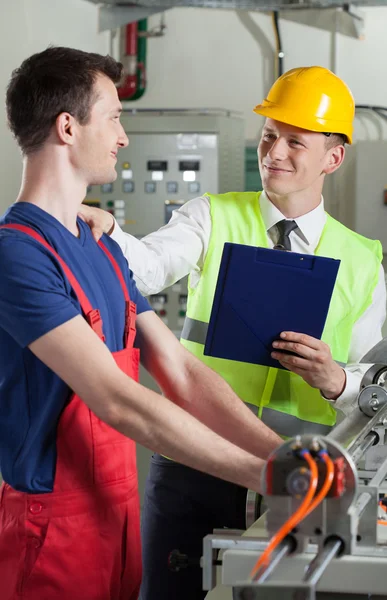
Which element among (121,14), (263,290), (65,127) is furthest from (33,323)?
(121,14)

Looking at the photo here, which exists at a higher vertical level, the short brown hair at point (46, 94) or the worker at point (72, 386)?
the short brown hair at point (46, 94)

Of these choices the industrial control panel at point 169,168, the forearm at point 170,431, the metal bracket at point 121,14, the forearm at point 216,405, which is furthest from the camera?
the metal bracket at point 121,14

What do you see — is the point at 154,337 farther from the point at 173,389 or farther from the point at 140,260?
the point at 140,260

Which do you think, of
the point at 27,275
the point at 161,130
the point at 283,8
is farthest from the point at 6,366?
the point at 283,8

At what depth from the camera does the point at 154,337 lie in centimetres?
162

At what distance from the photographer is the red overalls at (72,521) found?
53.5 inches

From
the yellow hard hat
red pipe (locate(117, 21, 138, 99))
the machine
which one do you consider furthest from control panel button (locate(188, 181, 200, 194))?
the machine

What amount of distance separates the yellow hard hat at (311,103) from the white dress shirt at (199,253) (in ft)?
0.63

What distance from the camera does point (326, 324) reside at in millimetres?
1951

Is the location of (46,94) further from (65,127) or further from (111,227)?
(111,227)

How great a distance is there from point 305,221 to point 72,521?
3.13 feet

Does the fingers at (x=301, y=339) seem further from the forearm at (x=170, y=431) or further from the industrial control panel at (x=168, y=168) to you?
the industrial control panel at (x=168, y=168)

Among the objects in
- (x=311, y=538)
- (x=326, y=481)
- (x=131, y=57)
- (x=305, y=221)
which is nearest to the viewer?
(x=326, y=481)

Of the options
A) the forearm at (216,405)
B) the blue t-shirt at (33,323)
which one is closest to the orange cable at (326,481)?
the blue t-shirt at (33,323)
